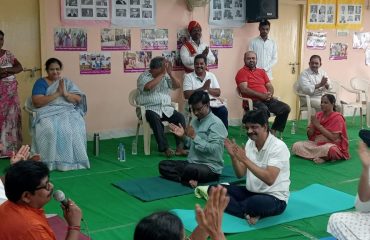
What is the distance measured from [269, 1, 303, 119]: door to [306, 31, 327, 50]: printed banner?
0.20 metres

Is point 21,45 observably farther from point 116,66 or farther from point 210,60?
point 210,60

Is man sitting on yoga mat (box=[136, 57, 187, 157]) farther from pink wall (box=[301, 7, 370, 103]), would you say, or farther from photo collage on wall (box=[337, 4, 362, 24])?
photo collage on wall (box=[337, 4, 362, 24])

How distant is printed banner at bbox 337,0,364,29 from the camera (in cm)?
866

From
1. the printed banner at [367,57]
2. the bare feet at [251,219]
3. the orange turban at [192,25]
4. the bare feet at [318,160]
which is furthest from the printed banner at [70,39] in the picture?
the printed banner at [367,57]

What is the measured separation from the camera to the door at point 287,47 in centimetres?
804

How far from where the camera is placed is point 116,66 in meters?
6.73

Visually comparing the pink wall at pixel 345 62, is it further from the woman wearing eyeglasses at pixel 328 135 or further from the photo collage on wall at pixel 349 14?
the woman wearing eyeglasses at pixel 328 135

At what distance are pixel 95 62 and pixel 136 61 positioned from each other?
587mm

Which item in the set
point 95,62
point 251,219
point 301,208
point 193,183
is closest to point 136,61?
point 95,62

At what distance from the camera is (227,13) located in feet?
24.5

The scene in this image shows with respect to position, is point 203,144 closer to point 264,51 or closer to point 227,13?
point 264,51

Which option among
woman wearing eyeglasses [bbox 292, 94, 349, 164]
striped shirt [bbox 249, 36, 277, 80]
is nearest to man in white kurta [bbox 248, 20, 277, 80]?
striped shirt [bbox 249, 36, 277, 80]

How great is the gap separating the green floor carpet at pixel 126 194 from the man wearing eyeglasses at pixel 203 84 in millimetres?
840

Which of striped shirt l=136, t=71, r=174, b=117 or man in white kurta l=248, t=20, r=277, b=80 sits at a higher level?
man in white kurta l=248, t=20, r=277, b=80
